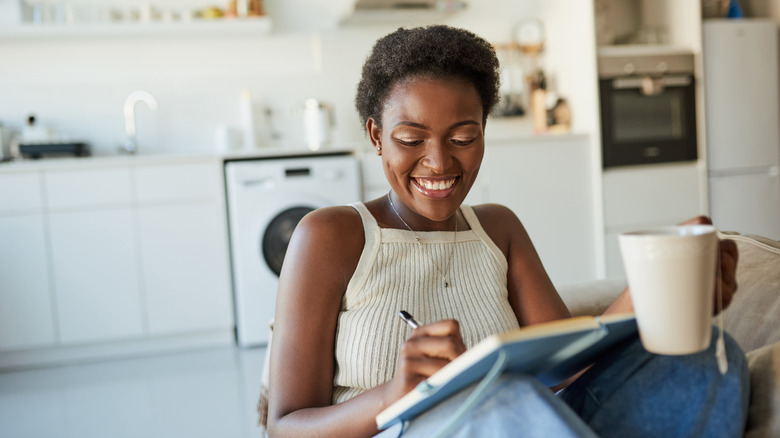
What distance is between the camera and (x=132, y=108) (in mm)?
3990

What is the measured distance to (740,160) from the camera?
3.86 metres

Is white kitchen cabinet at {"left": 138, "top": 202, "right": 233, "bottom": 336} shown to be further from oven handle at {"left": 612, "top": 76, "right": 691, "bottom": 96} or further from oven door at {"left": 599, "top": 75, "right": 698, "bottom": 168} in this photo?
oven handle at {"left": 612, "top": 76, "right": 691, "bottom": 96}

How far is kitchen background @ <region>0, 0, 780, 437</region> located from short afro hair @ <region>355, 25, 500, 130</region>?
1747mm

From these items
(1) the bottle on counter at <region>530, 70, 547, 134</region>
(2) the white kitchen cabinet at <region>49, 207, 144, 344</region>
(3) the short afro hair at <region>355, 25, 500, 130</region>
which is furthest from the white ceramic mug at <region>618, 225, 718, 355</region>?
(1) the bottle on counter at <region>530, 70, 547, 134</region>

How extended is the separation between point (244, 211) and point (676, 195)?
2232 millimetres

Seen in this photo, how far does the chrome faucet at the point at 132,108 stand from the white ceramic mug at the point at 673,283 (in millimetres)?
3654

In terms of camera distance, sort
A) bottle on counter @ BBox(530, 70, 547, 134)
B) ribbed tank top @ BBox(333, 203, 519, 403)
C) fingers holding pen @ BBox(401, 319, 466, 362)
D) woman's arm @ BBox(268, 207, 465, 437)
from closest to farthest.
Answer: fingers holding pen @ BBox(401, 319, 466, 362) < woman's arm @ BBox(268, 207, 465, 437) < ribbed tank top @ BBox(333, 203, 519, 403) < bottle on counter @ BBox(530, 70, 547, 134)

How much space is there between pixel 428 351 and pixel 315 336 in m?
0.29

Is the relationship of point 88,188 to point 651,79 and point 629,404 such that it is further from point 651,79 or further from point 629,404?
point 629,404

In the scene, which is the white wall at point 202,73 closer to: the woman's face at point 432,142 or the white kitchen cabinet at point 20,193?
the white kitchen cabinet at point 20,193

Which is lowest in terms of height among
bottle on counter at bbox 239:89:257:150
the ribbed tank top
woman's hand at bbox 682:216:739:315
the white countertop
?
the ribbed tank top

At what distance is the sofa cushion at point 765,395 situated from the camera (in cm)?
87

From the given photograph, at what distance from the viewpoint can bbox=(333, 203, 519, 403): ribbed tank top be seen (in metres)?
1.08

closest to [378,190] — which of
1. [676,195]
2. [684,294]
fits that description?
[676,195]
